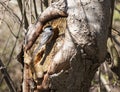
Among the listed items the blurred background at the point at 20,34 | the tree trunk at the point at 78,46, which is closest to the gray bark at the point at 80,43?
the tree trunk at the point at 78,46

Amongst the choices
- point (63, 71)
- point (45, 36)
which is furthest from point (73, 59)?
point (45, 36)

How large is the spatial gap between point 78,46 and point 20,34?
2108mm

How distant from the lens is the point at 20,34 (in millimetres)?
3326

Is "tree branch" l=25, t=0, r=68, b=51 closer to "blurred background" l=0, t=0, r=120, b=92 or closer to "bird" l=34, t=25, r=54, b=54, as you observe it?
"bird" l=34, t=25, r=54, b=54

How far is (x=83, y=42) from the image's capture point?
1.27m

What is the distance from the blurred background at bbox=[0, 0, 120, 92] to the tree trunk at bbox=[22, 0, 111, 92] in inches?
12.4

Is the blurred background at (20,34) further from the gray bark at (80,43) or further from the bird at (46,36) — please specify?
the gray bark at (80,43)

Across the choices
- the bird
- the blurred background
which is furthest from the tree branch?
the blurred background

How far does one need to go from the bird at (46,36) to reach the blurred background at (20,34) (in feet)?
0.61

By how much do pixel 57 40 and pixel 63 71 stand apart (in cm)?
12

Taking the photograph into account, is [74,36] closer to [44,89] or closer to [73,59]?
[73,59]

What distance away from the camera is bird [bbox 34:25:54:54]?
1.32 meters

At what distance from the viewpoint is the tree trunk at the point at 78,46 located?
4.12 feet

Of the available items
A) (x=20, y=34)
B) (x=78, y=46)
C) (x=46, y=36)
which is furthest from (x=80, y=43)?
(x=20, y=34)
